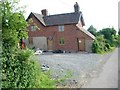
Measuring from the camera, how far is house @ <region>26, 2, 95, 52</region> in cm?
3152

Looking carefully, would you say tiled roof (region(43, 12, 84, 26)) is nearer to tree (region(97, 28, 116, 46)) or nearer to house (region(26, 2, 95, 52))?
house (region(26, 2, 95, 52))

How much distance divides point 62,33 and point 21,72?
85.6ft

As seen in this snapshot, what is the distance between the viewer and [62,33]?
3297cm

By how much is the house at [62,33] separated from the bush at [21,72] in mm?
23092

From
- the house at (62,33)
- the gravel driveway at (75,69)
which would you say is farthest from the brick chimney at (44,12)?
the gravel driveway at (75,69)

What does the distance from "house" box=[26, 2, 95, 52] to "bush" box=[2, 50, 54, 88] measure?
75.8 feet

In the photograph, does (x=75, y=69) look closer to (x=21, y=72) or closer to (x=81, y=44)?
(x=21, y=72)

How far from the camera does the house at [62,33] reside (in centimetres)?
3152

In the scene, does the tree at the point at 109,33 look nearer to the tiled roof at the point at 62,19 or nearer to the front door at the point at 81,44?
the tiled roof at the point at 62,19

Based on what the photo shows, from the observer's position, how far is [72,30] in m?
31.9

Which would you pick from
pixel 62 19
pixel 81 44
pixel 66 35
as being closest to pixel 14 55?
pixel 81 44

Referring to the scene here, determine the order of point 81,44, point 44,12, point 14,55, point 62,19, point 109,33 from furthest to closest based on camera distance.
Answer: point 109,33, point 44,12, point 62,19, point 81,44, point 14,55

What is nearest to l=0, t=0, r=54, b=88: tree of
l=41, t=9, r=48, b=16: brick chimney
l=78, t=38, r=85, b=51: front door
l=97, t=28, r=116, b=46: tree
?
l=78, t=38, r=85, b=51: front door

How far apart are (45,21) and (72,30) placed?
589 centimetres
